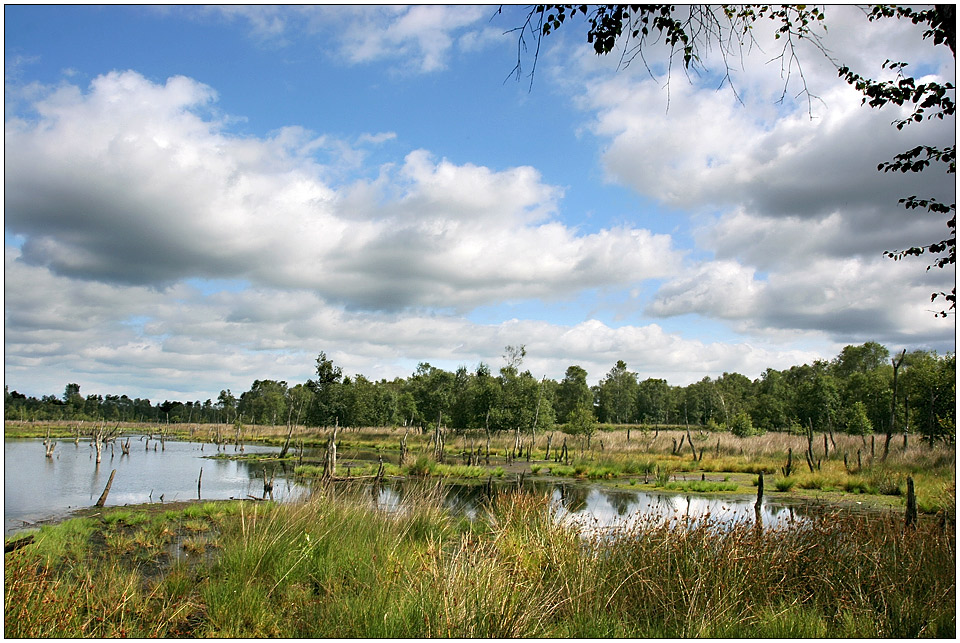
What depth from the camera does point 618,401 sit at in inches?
3782

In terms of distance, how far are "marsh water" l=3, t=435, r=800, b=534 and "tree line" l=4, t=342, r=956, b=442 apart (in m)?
5.05

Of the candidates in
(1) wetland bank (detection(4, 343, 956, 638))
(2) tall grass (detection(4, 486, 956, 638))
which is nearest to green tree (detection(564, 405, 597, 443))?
(1) wetland bank (detection(4, 343, 956, 638))

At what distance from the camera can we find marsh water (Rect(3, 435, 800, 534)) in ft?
45.8

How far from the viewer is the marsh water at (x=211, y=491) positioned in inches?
550

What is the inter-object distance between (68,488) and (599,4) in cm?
2766

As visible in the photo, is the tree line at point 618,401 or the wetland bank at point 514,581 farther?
the tree line at point 618,401

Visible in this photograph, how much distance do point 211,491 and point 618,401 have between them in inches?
3208

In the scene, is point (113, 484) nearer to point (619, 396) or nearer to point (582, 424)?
point (582, 424)

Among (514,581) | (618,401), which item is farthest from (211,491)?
(618,401)

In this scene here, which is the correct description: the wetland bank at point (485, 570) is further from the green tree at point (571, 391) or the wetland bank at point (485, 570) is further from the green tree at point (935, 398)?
the green tree at point (571, 391)

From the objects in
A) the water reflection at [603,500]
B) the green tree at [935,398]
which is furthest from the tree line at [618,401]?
the water reflection at [603,500]

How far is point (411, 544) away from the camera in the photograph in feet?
26.1

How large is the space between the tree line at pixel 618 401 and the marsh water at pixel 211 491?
5050 millimetres

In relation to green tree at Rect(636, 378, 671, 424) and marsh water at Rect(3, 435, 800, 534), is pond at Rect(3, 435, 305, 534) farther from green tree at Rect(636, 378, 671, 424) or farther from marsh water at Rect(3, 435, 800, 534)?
green tree at Rect(636, 378, 671, 424)
